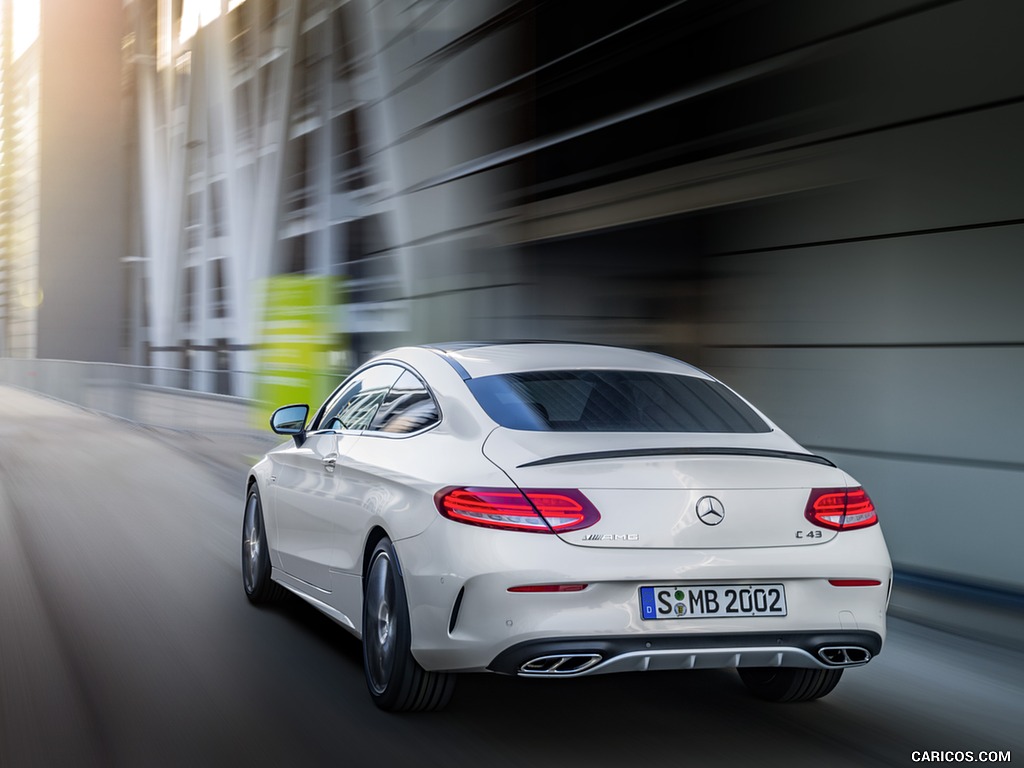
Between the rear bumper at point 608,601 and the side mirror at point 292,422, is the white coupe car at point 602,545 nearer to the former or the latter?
the rear bumper at point 608,601

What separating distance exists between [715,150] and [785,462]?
760cm

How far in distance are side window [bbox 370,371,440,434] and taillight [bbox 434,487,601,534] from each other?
0.79 m

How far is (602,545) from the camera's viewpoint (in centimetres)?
429

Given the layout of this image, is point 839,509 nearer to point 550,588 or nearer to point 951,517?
point 550,588

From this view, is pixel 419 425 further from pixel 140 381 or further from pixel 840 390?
pixel 140 381

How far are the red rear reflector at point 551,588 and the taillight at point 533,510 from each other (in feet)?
0.57

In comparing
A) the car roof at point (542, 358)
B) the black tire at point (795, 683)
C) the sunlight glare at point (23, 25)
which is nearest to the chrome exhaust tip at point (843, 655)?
the black tire at point (795, 683)

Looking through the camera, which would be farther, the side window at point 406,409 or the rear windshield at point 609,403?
the side window at point 406,409

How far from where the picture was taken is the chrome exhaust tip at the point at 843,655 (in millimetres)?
4461

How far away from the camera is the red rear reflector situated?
425 centimetres

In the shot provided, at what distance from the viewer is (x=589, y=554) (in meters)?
4.27

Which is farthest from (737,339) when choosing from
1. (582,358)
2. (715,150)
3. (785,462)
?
(785,462)

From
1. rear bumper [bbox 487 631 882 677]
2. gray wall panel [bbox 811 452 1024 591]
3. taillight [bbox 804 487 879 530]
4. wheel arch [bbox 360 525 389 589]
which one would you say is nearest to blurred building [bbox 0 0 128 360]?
gray wall panel [bbox 811 452 1024 591]

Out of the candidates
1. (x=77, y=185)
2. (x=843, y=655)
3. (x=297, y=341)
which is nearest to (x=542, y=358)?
(x=843, y=655)
